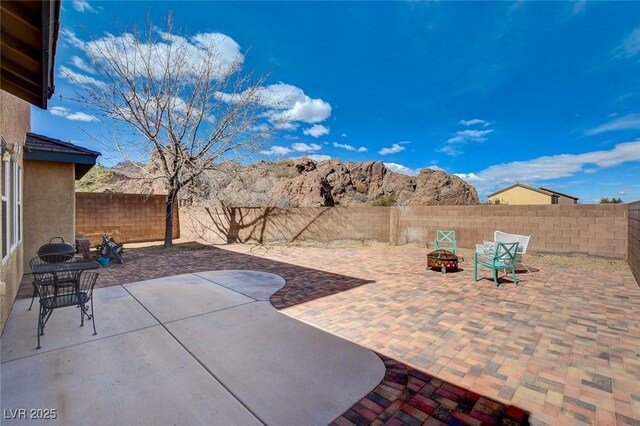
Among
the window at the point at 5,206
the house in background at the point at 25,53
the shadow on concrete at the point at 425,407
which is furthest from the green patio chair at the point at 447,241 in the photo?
the window at the point at 5,206

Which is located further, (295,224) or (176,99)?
(295,224)

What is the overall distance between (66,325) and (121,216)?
10.7 meters

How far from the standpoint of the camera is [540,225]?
30.1 feet

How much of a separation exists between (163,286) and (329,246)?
23.3 feet

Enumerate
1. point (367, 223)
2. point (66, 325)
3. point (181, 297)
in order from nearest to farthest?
point (66, 325)
point (181, 297)
point (367, 223)

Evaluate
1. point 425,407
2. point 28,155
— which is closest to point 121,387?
point 425,407

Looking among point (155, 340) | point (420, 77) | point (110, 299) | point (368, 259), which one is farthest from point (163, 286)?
point (420, 77)

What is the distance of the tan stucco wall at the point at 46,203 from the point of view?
6914mm

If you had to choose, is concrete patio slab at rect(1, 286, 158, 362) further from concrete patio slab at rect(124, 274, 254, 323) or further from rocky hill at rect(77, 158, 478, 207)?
rocky hill at rect(77, 158, 478, 207)

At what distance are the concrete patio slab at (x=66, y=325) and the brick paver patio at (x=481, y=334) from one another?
1.78 m

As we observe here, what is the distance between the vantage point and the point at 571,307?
4.64 metres

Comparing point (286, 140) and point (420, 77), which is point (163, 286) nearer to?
point (286, 140)

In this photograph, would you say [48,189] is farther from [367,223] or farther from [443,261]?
[367,223]

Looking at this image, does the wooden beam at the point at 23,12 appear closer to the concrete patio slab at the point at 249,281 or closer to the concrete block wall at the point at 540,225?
the concrete patio slab at the point at 249,281
